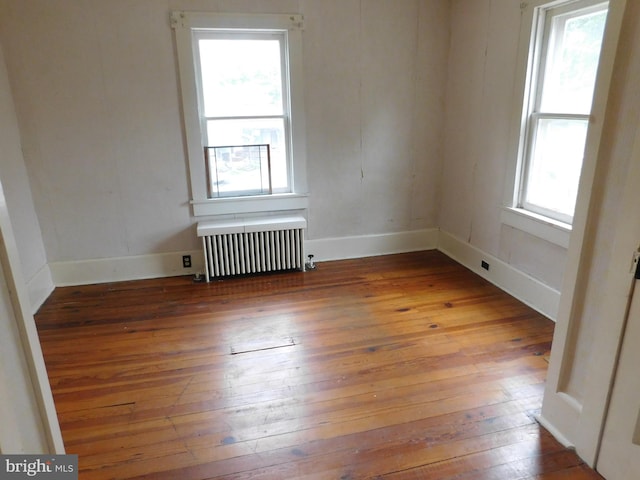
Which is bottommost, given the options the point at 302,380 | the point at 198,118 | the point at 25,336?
the point at 302,380

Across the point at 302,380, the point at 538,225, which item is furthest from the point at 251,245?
the point at 538,225

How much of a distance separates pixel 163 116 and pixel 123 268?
4.59ft

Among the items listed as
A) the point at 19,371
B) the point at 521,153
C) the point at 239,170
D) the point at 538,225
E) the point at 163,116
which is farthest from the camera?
the point at 239,170

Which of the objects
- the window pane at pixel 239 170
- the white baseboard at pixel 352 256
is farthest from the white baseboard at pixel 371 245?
the window pane at pixel 239 170

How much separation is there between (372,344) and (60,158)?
292cm

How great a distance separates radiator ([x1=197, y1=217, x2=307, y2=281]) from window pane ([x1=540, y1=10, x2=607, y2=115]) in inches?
86.6

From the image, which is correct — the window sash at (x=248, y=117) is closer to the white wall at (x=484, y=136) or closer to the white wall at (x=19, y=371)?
the white wall at (x=484, y=136)

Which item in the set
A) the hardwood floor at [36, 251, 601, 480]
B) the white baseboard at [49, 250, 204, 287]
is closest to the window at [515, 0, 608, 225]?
the hardwood floor at [36, 251, 601, 480]

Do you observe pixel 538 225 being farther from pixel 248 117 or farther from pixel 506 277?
pixel 248 117

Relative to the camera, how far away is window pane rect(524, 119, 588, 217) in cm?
285

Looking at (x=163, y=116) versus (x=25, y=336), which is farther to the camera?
(x=163, y=116)

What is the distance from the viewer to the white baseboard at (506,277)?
307cm

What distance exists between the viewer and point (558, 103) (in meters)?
2.98

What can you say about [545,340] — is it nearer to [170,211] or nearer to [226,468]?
[226,468]
